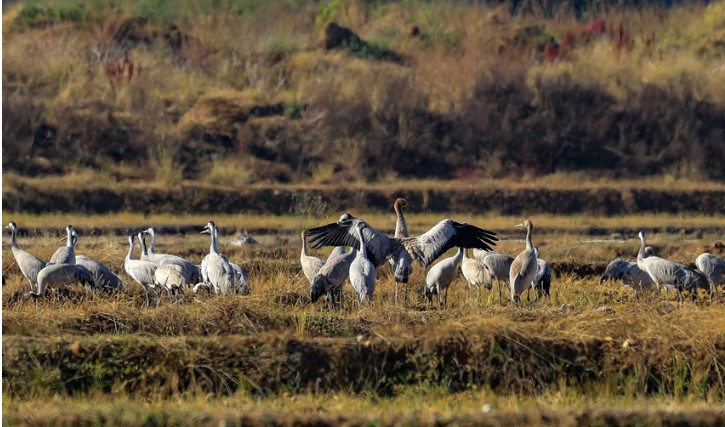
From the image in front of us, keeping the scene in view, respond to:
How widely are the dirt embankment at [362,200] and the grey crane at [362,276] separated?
37.6 ft

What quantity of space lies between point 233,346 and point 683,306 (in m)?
3.89

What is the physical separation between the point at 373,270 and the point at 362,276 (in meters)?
0.15

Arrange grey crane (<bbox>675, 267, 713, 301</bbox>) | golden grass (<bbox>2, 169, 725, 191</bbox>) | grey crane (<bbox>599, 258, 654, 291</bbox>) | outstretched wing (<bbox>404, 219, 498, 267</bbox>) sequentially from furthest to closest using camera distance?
1. golden grass (<bbox>2, 169, 725, 191</bbox>)
2. grey crane (<bbox>599, 258, 654, 291</bbox>)
3. grey crane (<bbox>675, 267, 713, 301</bbox>)
4. outstretched wing (<bbox>404, 219, 498, 267</bbox>)

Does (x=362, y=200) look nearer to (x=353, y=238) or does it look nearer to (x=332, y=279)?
(x=353, y=238)

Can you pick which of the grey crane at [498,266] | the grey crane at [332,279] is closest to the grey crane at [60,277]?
the grey crane at [332,279]

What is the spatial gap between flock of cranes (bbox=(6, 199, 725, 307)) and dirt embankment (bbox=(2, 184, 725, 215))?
406 inches

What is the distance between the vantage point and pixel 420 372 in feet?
29.2

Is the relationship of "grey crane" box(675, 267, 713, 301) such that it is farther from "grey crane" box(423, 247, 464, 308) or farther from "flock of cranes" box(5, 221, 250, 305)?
"flock of cranes" box(5, 221, 250, 305)

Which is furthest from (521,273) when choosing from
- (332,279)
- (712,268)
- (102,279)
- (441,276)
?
(102,279)

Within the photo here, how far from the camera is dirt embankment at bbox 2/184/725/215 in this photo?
23375mm

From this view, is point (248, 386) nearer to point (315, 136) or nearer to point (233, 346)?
point (233, 346)

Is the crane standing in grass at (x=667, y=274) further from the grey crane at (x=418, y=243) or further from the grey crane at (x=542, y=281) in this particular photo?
the grey crane at (x=418, y=243)

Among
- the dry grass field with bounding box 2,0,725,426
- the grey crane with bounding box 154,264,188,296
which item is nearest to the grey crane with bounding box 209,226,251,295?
the dry grass field with bounding box 2,0,725,426

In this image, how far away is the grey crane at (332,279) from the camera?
11.4 m
